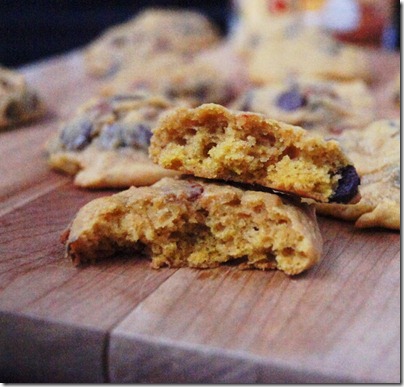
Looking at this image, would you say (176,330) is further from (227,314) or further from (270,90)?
(270,90)

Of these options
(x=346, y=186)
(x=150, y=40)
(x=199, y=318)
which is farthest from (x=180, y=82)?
(x=199, y=318)

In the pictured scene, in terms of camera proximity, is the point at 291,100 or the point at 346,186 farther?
the point at 291,100

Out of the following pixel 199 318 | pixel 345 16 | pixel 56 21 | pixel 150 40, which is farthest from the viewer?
pixel 56 21

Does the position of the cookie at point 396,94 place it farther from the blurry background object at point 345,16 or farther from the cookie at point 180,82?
the blurry background object at point 345,16

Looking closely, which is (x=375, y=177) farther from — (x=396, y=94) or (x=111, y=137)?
(x=396, y=94)

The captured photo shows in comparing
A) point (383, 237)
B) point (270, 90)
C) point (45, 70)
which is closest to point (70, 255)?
point (383, 237)
